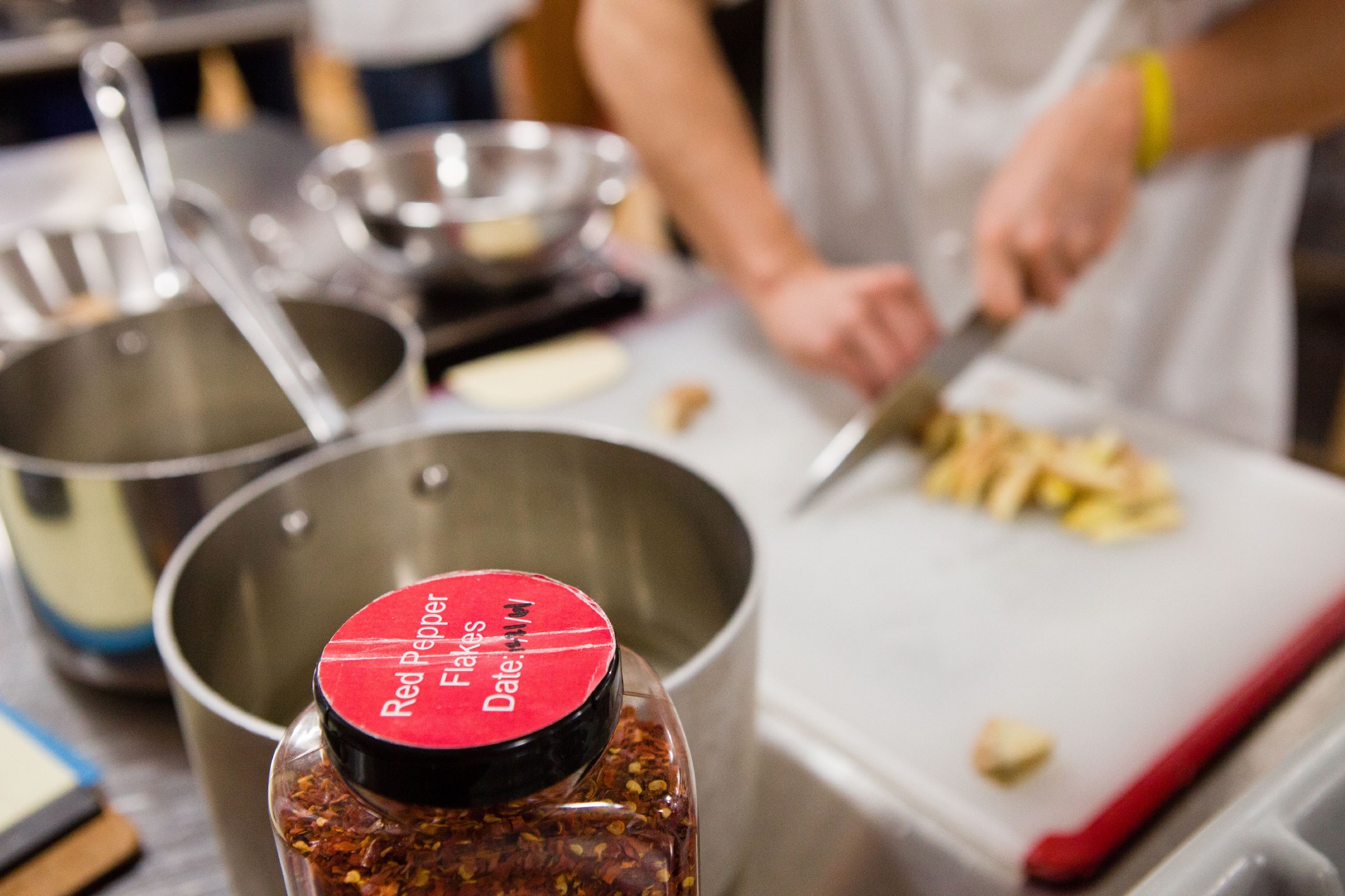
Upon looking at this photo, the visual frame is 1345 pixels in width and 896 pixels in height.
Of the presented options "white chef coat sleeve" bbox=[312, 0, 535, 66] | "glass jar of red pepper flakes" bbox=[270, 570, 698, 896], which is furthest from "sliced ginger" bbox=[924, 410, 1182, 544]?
"white chef coat sleeve" bbox=[312, 0, 535, 66]

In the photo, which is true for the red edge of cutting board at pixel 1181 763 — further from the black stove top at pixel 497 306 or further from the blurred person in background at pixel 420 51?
the blurred person in background at pixel 420 51

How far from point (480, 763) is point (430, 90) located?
2.52 m

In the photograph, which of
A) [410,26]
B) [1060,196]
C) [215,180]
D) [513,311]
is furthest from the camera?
[410,26]

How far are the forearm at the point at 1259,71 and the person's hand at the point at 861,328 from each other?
26 cm

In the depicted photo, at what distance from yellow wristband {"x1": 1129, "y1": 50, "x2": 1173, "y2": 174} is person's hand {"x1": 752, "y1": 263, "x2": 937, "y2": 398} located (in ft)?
0.73

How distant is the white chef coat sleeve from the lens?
92.5 inches

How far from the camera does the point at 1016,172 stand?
846 millimetres

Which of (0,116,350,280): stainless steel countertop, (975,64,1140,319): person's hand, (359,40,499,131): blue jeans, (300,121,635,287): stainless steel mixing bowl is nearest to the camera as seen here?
(975,64,1140,319): person's hand

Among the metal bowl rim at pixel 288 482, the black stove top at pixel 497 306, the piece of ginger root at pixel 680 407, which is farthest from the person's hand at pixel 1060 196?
the metal bowl rim at pixel 288 482

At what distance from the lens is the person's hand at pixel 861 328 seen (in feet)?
2.79

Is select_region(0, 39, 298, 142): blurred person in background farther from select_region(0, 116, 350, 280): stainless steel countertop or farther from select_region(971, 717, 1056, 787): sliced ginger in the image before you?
select_region(971, 717, 1056, 787): sliced ginger

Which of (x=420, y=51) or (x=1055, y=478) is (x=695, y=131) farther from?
(x=420, y=51)

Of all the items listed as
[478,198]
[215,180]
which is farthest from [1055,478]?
[215,180]

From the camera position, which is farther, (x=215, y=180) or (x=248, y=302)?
(x=215, y=180)
